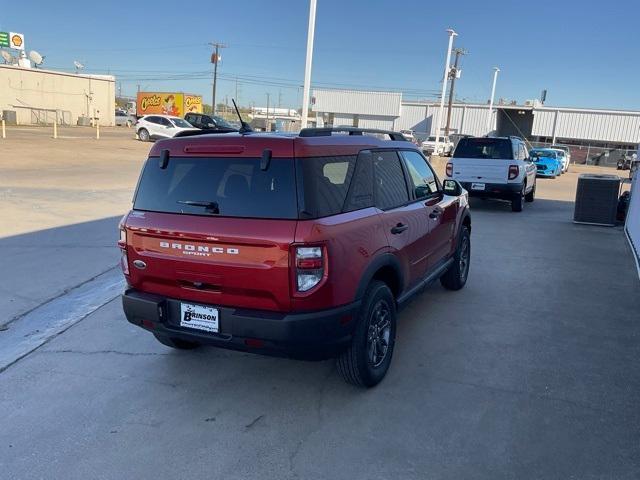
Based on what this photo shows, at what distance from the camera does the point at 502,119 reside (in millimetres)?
54219

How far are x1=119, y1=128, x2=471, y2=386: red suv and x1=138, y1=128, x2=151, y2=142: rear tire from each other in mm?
30657

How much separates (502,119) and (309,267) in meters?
55.9

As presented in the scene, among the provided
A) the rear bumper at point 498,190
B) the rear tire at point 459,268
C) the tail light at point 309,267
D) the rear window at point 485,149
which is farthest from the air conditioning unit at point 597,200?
the tail light at point 309,267

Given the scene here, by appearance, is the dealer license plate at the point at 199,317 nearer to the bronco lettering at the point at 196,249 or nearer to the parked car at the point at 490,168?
the bronco lettering at the point at 196,249

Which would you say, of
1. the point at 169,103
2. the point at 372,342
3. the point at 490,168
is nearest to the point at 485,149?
the point at 490,168

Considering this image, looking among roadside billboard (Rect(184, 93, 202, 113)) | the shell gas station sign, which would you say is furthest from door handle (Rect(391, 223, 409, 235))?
the shell gas station sign

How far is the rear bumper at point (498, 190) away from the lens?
1261 centimetres

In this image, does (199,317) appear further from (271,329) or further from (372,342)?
(372,342)

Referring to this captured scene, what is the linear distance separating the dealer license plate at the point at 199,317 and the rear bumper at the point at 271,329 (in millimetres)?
34

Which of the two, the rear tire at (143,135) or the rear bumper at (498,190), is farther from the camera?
the rear tire at (143,135)

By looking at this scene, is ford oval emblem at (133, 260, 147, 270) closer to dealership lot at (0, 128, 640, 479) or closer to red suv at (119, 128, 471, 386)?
red suv at (119, 128, 471, 386)

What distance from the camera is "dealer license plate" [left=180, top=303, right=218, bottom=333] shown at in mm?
3387

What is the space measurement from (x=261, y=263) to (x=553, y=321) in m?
3.58

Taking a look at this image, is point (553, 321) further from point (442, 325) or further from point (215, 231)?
point (215, 231)
